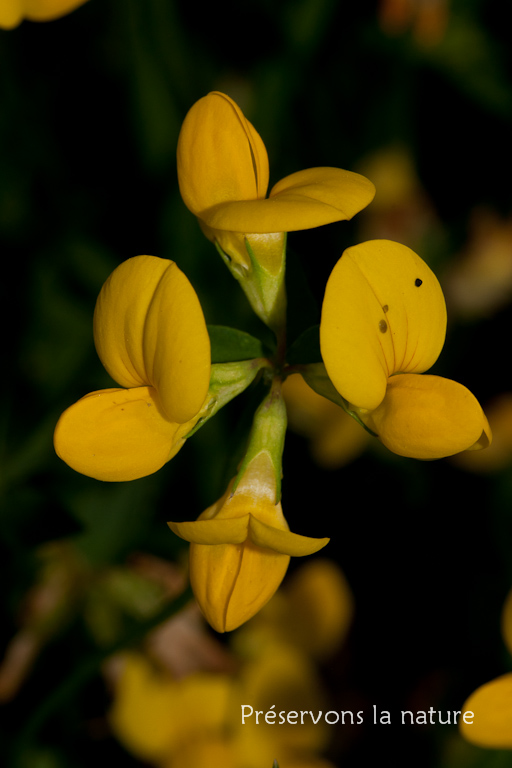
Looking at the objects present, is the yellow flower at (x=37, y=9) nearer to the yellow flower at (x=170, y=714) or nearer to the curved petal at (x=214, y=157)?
the curved petal at (x=214, y=157)

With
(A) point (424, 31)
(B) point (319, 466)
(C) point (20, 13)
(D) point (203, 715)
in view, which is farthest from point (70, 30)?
(D) point (203, 715)

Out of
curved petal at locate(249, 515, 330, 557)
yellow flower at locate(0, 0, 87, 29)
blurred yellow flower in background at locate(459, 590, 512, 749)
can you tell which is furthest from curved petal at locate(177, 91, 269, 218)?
blurred yellow flower in background at locate(459, 590, 512, 749)

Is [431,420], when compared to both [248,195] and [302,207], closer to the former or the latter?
[302,207]

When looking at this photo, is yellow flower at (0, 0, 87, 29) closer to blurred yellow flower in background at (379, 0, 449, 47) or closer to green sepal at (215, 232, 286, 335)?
green sepal at (215, 232, 286, 335)

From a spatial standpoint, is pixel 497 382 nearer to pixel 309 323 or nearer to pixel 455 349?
pixel 455 349

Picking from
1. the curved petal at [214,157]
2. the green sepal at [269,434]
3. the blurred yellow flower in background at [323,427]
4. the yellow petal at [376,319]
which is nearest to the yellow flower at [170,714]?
the blurred yellow flower in background at [323,427]

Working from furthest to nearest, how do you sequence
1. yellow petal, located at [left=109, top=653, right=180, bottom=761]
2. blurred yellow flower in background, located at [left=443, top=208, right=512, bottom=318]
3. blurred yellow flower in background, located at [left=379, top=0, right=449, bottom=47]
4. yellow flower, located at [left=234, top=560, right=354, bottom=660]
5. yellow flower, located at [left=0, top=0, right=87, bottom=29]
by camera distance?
blurred yellow flower in background, located at [left=443, top=208, right=512, bottom=318], blurred yellow flower in background, located at [left=379, top=0, right=449, bottom=47], yellow flower, located at [left=234, top=560, right=354, bottom=660], yellow petal, located at [left=109, top=653, right=180, bottom=761], yellow flower, located at [left=0, top=0, right=87, bottom=29]
